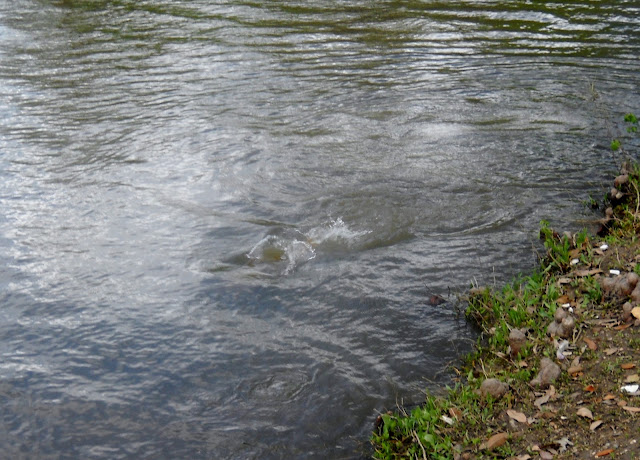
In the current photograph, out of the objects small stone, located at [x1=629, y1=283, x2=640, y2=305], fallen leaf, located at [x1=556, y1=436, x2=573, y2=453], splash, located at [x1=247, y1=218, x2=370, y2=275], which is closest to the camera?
fallen leaf, located at [x1=556, y1=436, x2=573, y2=453]

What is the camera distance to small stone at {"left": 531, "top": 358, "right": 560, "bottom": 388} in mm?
3723

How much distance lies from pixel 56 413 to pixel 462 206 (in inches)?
142

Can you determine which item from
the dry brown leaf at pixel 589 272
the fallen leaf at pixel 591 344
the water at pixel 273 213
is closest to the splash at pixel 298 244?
the water at pixel 273 213

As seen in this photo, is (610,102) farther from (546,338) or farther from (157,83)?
(157,83)

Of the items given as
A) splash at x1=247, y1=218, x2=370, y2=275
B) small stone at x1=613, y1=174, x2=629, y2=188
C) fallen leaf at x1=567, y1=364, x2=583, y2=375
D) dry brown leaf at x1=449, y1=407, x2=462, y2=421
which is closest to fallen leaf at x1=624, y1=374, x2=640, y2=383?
fallen leaf at x1=567, y1=364, x2=583, y2=375

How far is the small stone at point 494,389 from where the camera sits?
3750 mm

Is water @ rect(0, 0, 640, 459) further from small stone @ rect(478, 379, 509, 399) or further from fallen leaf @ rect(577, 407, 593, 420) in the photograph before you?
fallen leaf @ rect(577, 407, 593, 420)

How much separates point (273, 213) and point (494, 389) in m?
3.04

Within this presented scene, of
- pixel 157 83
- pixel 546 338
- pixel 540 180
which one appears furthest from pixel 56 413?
pixel 157 83

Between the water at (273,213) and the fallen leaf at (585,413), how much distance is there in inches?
37.8

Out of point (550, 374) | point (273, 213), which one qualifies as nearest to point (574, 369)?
point (550, 374)

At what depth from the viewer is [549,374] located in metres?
3.73

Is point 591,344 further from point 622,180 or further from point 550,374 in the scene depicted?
point 622,180

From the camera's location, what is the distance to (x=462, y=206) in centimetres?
612
